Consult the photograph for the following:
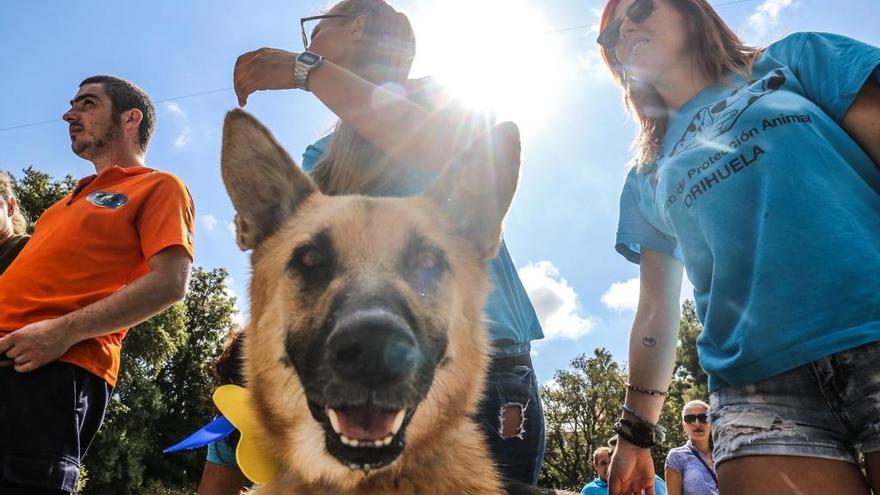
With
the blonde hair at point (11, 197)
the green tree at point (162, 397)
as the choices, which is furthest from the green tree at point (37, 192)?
the blonde hair at point (11, 197)

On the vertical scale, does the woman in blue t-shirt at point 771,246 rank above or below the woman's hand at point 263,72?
below

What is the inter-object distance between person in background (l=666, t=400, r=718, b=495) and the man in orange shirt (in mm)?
6762

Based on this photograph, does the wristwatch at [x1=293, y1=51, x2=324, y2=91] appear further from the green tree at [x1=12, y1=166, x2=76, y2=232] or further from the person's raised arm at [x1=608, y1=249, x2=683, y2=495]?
the green tree at [x1=12, y1=166, x2=76, y2=232]

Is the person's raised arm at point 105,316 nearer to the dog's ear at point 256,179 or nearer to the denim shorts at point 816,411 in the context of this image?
the dog's ear at point 256,179

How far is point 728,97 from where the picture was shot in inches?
105

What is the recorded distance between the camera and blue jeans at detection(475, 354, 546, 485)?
219 cm

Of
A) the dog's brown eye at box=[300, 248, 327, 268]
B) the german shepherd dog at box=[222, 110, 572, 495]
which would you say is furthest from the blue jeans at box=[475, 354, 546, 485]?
the dog's brown eye at box=[300, 248, 327, 268]

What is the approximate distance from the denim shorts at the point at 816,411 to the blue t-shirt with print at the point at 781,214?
0.06 metres

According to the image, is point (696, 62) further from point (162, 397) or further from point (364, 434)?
point (162, 397)

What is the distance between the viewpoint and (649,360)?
2.98 meters

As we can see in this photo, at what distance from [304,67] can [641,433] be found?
2.48 meters

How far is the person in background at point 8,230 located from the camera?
17.2 feet

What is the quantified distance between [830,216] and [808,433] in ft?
2.72

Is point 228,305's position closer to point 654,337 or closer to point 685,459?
point 685,459
